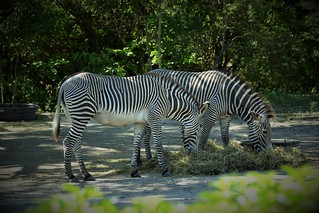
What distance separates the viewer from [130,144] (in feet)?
44.0

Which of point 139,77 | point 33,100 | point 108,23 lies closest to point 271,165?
point 139,77

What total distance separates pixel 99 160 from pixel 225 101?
2.81 metres

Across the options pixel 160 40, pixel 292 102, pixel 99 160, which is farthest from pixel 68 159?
pixel 292 102

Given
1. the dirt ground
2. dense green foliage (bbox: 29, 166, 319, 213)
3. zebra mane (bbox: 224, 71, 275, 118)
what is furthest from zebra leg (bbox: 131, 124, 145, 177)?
dense green foliage (bbox: 29, 166, 319, 213)

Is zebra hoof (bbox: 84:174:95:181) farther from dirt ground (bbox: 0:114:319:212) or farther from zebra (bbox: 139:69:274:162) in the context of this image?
zebra (bbox: 139:69:274:162)

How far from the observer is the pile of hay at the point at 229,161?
387 inches

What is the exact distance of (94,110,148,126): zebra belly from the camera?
1006 cm

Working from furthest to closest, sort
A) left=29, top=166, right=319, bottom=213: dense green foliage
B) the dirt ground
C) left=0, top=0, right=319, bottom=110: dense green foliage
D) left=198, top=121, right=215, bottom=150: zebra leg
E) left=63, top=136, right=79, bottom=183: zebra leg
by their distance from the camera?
left=0, top=0, right=319, bottom=110: dense green foliage < left=198, top=121, right=215, bottom=150: zebra leg < left=63, top=136, right=79, bottom=183: zebra leg < the dirt ground < left=29, top=166, right=319, bottom=213: dense green foliage

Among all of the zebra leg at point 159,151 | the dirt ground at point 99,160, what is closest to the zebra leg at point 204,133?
the dirt ground at point 99,160

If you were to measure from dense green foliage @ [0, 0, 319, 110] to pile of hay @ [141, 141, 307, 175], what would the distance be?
Answer: 910cm

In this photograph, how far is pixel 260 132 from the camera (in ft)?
35.1

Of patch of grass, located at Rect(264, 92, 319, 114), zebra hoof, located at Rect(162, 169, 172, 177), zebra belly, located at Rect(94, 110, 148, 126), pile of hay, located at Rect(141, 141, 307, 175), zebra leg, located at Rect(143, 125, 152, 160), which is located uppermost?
patch of grass, located at Rect(264, 92, 319, 114)

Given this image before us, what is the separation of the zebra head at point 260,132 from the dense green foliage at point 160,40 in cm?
855

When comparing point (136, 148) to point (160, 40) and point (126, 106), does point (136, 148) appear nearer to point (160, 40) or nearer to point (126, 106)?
point (126, 106)
